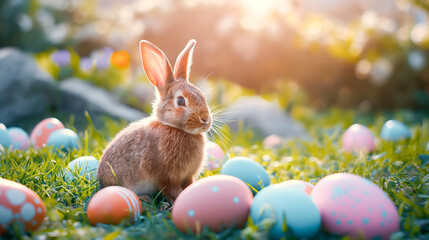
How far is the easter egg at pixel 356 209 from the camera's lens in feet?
5.51

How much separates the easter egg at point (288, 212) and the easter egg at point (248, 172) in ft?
2.19

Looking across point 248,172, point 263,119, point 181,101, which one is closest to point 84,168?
point 181,101

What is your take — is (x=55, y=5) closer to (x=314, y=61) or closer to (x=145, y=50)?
(x=314, y=61)

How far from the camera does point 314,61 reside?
6926 mm

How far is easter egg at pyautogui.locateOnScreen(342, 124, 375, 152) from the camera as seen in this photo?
3.55 metres

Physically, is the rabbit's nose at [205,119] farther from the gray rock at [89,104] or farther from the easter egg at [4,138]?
the gray rock at [89,104]

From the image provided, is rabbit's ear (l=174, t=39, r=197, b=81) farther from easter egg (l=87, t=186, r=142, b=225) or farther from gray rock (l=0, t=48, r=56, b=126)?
gray rock (l=0, t=48, r=56, b=126)

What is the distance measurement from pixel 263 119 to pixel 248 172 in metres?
2.75

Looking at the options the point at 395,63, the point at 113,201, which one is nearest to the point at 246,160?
the point at 113,201

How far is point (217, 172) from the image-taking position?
9.44 feet

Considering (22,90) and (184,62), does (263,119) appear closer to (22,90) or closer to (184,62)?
(184,62)

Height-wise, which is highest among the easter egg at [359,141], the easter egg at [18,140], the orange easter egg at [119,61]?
the orange easter egg at [119,61]

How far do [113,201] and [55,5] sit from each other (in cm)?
939

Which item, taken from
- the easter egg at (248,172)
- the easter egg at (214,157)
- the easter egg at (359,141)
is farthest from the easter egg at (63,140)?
the easter egg at (359,141)
